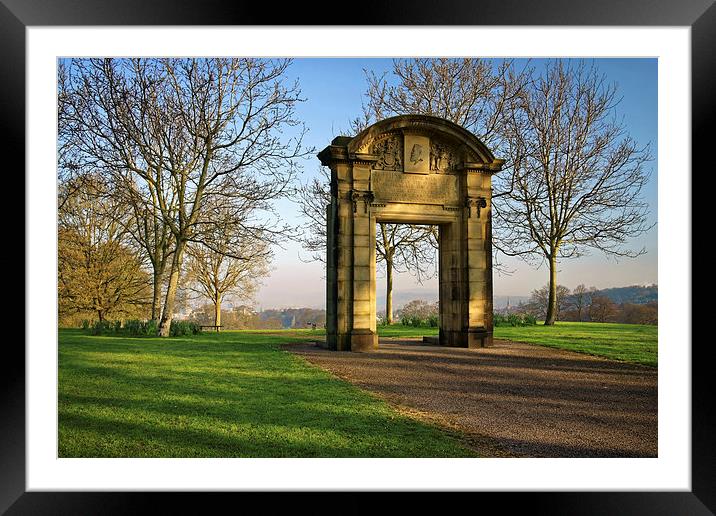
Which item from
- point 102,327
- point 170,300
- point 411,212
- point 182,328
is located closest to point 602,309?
point 411,212

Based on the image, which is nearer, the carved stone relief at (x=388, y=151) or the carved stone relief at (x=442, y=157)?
the carved stone relief at (x=388, y=151)

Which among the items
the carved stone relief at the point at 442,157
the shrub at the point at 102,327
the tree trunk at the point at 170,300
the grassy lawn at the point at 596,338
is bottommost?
the grassy lawn at the point at 596,338

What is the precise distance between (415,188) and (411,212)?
0.64 m

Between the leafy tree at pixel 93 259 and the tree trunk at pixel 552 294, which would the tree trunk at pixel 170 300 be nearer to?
the leafy tree at pixel 93 259

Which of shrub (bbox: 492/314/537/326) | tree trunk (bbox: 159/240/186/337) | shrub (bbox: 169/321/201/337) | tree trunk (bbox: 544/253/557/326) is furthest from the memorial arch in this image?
tree trunk (bbox: 544/253/557/326)

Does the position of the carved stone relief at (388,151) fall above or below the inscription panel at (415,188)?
above

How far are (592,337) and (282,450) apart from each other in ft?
46.0

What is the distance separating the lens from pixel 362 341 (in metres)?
14.9

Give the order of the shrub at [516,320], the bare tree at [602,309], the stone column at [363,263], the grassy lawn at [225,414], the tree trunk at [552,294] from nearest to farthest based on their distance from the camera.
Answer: the grassy lawn at [225,414], the stone column at [363,263], the shrub at [516,320], the tree trunk at [552,294], the bare tree at [602,309]

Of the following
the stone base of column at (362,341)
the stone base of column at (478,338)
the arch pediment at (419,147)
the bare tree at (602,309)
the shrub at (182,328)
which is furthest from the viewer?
the bare tree at (602,309)
